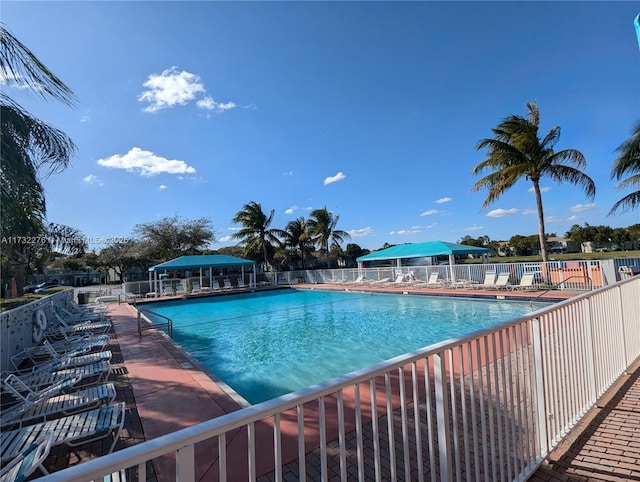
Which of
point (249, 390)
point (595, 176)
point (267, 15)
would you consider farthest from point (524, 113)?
point (249, 390)

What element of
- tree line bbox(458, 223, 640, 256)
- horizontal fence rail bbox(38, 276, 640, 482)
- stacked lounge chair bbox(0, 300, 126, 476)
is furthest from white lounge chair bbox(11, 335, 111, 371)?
tree line bbox(458, 223, 640, 256)

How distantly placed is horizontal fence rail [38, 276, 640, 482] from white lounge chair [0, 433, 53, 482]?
2.35 ft

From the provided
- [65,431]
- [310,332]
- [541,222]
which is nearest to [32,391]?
[65,431]

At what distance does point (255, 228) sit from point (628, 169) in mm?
24629

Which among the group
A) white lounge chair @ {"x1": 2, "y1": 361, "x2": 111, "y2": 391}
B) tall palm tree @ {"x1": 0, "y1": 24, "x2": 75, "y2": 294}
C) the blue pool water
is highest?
tall palm tree @ {"x1": 0, "y1": 24, "x2": 75, "y2": 294}

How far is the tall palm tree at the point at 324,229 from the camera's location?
28109mm

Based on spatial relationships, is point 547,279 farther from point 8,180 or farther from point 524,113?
point 8,180

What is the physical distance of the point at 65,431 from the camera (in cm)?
293

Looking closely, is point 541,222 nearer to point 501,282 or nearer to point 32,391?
point 501,282

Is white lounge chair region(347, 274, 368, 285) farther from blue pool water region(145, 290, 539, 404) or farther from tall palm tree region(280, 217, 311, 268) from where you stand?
tall palm tree region(280, 217, 311, 268)

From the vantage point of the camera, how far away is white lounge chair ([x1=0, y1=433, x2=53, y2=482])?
215cm

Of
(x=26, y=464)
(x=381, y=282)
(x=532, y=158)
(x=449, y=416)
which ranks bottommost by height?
(x=381, y=282)

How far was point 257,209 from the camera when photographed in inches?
1108

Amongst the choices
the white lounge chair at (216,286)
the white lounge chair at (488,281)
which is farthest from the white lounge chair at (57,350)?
the white lounge chair at (488,281)
